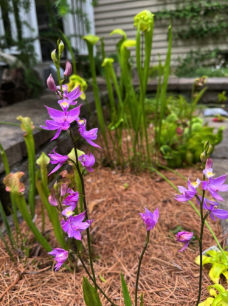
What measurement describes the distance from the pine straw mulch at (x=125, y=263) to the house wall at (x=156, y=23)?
3.79m

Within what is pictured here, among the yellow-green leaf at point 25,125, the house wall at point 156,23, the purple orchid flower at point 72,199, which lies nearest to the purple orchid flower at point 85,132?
the purple orchid flower at point 72,199

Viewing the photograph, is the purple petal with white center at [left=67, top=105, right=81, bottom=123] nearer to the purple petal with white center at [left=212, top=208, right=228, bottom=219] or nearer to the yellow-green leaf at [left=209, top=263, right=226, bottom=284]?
the purple petal with white center at [left=212, top=208, right=228, bottom=219]

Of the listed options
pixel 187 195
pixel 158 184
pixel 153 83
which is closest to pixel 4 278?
pixel 187 195

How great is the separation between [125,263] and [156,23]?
4.48 m

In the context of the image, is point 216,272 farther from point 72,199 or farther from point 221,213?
point 72,199

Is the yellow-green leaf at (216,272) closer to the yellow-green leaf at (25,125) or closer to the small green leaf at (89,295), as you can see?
the small green leaf at (89,295)

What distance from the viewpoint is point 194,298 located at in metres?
0.74

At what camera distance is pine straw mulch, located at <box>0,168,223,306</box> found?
77 centimetres

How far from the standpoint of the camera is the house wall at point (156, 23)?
4.36m

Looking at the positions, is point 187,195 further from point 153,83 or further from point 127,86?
point 153,83

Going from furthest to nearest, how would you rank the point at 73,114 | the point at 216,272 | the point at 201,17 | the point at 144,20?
the point at 201,17
the point at 144,20
the point at 216,272
the point at 73,114

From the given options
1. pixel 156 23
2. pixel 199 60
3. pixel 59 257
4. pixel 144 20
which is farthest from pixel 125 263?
pixel 156 23

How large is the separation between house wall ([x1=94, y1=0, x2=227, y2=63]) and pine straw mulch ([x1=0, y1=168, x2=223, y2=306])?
379 centimetres

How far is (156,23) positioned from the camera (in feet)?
14.6
